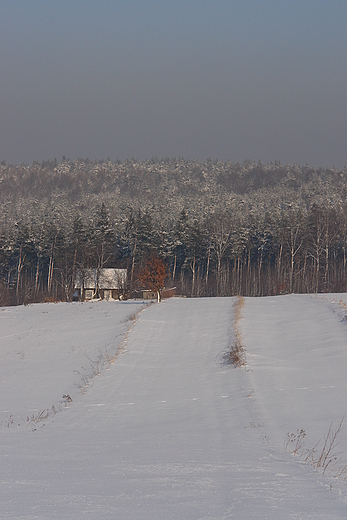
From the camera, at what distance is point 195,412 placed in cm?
1119

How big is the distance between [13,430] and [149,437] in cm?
303

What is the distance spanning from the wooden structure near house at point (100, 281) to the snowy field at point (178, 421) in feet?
124

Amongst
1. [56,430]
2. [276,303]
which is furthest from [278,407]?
[276,303]

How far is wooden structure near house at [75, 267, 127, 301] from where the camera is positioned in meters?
63.5

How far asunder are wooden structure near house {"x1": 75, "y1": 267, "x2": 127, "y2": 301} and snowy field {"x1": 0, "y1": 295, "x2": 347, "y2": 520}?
124 feet

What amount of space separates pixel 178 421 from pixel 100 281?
2190 inches

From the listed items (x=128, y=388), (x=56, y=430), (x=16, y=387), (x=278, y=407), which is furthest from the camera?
(x=16, y=387)

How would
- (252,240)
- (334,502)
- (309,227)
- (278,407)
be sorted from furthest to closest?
(252,240)
(309,227)
(278,407)
(334,502)

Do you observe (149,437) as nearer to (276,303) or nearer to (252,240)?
(276,303)

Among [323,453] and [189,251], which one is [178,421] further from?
[189,251]

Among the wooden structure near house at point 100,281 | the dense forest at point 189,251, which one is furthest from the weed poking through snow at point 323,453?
the dense forest at point 189,251

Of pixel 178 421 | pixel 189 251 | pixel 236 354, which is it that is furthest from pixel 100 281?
pixel 178 421

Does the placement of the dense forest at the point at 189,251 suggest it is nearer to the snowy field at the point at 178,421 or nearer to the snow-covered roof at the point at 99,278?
the snow-covered roof at the point at 99,278

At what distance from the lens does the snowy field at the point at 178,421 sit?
18.0 ft
